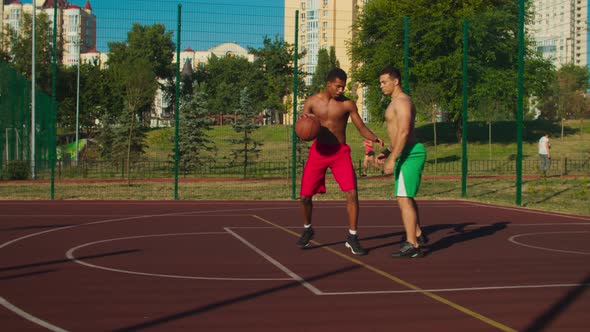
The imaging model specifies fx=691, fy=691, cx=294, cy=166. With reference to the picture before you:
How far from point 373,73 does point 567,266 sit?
34.2 metres

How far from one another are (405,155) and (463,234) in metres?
2.97

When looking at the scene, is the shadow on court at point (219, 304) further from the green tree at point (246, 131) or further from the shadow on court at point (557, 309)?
the green tree at point (246, 131)

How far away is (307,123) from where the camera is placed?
8.16m

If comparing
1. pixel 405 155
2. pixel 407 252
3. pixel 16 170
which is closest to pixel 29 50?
pixel 16 170

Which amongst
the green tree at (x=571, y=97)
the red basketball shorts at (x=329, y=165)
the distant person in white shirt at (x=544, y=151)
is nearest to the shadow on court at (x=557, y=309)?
the red basketball shorts at (x=329, y=165)

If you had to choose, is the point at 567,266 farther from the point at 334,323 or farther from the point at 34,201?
the point at 34,201

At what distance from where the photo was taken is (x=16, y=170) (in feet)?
82.4

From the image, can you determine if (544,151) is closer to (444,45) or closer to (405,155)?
(444,45)

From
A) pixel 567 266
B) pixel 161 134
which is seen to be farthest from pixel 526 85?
pixel 567 266

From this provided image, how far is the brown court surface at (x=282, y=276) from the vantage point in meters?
4.99

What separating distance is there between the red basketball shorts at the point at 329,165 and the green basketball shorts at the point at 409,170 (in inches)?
26.0

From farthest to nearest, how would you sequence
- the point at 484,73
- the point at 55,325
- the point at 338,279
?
the point at 484,73, the point at 338,279, the point at 55,325

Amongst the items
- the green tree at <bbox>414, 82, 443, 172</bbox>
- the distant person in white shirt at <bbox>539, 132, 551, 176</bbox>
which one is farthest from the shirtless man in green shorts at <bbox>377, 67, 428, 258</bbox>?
the green tree at <bbox>414, 82, 443, 172</bbox>

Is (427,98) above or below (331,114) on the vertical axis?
above
